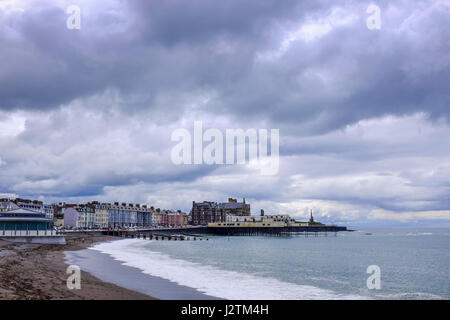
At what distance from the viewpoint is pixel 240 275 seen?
3947 cm

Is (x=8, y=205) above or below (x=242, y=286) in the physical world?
above

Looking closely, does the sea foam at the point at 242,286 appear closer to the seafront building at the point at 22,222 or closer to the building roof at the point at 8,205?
the seafront building at the point at 22,222

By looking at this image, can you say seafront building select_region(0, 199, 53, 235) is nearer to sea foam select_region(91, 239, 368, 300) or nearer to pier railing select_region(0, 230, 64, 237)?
pier railing select_region(0, 230, 64, 237)

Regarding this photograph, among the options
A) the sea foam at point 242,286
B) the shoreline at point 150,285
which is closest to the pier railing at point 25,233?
the shoreline at point 150,285

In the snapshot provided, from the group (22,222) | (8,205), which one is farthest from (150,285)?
(8,205)

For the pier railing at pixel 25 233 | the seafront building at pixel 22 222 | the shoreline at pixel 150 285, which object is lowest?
the pier railing at pixel 25 233

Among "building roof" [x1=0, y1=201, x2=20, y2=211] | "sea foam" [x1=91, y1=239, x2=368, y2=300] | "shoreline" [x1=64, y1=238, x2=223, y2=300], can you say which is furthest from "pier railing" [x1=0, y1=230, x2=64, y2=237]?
"building roof" [x1=0, y1=201, x2=20, y2=211]

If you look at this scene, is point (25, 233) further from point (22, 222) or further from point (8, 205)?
point (8, 205)

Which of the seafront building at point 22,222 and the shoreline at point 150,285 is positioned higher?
the seafront building at point 22,222
